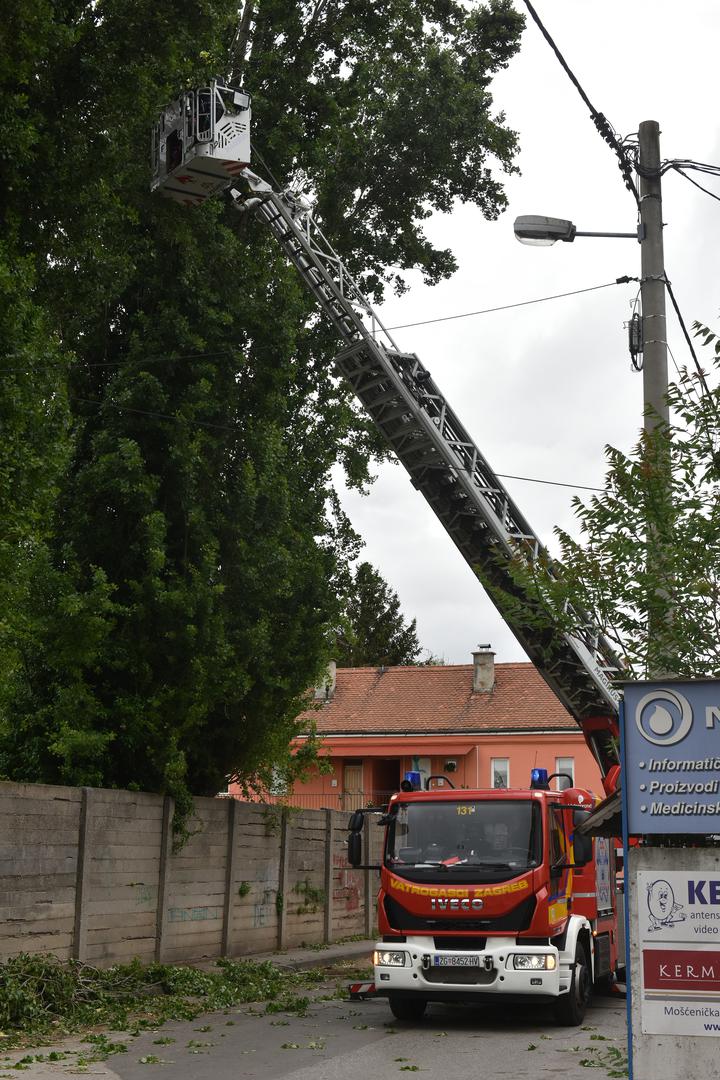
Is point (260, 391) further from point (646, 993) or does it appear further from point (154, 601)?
point (646, 993)

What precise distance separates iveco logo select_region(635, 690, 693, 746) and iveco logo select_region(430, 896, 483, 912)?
5.37 meters

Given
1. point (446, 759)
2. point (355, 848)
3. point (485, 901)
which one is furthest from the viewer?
point (446, 759)

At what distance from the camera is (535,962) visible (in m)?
11.7

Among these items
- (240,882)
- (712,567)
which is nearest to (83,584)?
(240,882)

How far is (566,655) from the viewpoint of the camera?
17688 mm

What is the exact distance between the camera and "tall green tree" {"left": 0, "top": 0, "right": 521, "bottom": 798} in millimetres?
12875

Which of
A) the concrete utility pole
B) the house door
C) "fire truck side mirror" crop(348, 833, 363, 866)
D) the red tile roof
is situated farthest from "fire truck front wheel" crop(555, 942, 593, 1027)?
the house door

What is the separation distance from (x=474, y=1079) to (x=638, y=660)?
357 centimetres

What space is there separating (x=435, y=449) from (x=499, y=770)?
87.2 feet

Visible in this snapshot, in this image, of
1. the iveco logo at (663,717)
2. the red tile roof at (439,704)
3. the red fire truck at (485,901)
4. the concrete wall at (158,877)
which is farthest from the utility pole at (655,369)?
the red tile roof at (439,704)

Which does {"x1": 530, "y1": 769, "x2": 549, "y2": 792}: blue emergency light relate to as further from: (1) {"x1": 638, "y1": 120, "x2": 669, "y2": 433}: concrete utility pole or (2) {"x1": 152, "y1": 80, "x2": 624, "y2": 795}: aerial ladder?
(1) {"x1": 638, "y1": 120, "x2": 669, "y2": 433}: concrete utility pole

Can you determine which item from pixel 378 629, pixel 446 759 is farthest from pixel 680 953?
pixel 378 629

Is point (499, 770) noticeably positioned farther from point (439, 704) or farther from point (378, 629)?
point (378, 629)

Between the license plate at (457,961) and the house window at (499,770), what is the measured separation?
101ft
